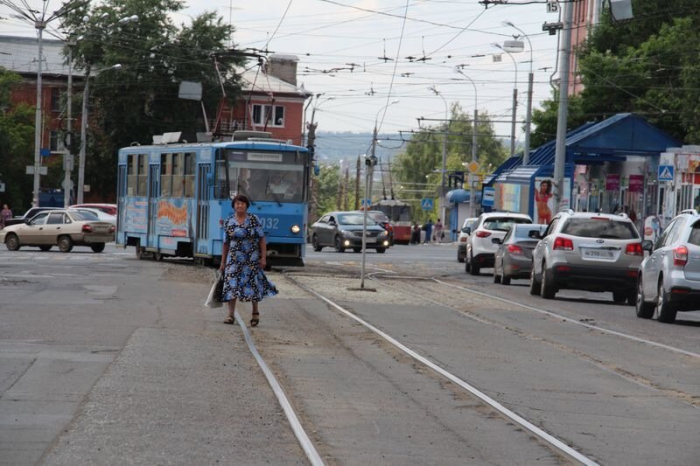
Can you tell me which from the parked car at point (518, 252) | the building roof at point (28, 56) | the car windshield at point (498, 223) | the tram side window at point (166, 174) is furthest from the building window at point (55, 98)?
the parked car at point (518, 252)

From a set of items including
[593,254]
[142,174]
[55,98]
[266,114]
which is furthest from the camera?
[55,98]

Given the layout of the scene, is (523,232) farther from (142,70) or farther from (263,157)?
(142,70)

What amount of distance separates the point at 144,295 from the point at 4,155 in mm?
59439

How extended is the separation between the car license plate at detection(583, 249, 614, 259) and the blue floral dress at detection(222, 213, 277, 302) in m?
9.60

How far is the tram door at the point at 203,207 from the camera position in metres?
31.8

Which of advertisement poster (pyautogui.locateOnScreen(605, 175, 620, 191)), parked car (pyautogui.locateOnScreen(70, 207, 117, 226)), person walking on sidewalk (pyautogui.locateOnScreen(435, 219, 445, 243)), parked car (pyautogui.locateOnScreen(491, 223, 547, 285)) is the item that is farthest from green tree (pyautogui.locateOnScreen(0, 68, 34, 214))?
parked car (pyautogui.locateOnScreen(491, 223, 547, 285))

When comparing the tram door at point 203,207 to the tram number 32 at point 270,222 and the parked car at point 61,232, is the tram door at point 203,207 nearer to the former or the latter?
Result: the tram number 32 at point 270,222

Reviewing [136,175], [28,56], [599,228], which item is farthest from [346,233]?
[28,56]

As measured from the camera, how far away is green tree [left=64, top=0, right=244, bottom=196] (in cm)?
7938

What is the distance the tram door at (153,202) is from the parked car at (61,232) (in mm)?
6495

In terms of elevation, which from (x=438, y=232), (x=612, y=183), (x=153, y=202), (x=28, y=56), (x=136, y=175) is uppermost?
(x=28, y=56)

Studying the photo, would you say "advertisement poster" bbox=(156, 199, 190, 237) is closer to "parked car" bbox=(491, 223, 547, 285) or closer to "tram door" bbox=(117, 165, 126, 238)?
"tram door" bbox=(117, 165, 126, 238)

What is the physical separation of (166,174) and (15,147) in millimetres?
46329

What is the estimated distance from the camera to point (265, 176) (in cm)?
3178
